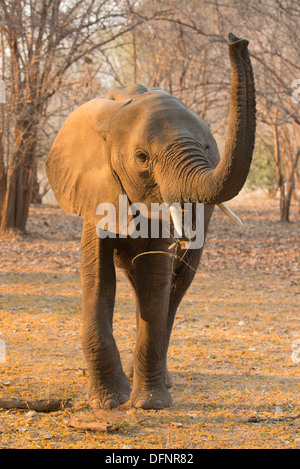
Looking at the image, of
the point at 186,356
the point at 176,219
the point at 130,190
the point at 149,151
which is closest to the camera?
the point at 176,219

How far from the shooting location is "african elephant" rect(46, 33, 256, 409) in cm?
354

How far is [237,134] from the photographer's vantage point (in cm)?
290

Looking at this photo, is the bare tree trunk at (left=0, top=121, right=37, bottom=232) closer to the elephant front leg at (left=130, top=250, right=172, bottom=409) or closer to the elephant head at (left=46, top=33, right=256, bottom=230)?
the elephant head at (left=46, top=33, right=256, bottom=230)

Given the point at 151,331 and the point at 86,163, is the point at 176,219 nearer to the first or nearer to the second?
the point at 86,163

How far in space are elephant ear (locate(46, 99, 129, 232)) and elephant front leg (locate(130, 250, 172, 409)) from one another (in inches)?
19.6

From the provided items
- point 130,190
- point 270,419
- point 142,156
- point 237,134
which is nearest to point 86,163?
point 130,190

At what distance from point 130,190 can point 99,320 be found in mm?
935

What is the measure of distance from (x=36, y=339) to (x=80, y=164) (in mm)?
2551

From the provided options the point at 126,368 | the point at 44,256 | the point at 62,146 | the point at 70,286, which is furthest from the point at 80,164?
the point at 44,256

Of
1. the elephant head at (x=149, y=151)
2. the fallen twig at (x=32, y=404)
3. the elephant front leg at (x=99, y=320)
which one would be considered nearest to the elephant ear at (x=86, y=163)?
the elephant head at (x=149, y=151)

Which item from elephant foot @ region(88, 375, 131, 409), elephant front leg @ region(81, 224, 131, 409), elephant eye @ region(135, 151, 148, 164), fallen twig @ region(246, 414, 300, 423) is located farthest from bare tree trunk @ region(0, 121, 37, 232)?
fallen twig @ region(246, 414, 300, 423)

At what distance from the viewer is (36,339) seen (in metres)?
6.16

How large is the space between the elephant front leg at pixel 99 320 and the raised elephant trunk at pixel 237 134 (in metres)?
1.24

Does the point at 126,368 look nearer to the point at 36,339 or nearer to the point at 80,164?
the point at 36,339
